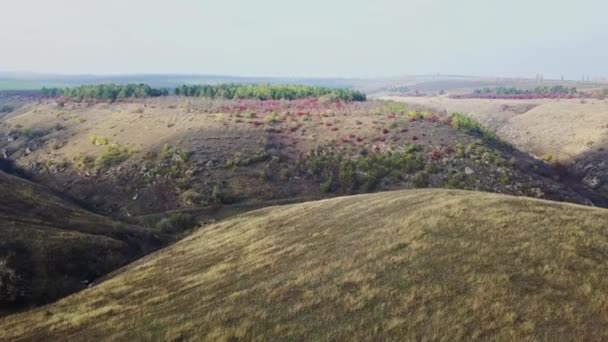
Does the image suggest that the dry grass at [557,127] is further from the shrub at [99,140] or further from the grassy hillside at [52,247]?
the grassy hillside at [52,247]

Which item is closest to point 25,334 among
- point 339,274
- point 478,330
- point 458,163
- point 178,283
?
point 178,283

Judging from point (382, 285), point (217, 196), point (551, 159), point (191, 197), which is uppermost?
point (382, 285)

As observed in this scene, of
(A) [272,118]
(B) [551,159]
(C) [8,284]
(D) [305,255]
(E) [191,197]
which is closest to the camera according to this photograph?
(D) [305,255]

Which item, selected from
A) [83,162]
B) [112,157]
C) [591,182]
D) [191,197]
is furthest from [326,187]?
[591,182]

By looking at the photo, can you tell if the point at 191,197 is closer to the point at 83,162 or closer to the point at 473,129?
the point at 83,162

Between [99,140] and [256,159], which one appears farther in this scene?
[99,140]

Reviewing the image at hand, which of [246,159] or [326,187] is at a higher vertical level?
[246,159]

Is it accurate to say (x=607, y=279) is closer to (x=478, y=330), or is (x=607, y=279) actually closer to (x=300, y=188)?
(x=478, y=330)
